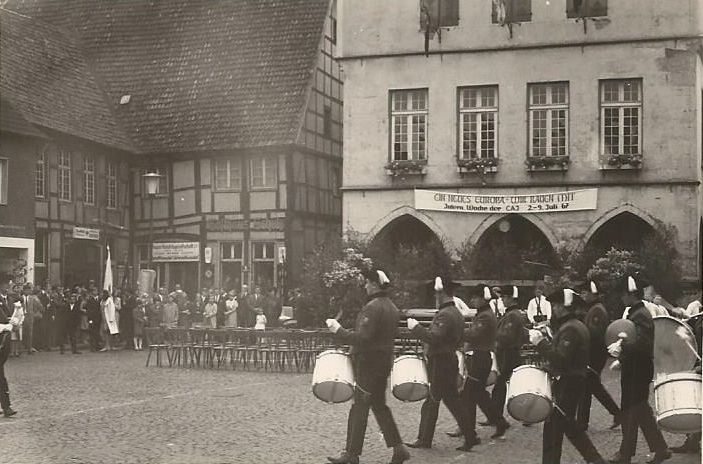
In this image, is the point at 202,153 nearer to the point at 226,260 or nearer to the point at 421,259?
the point at 226,260

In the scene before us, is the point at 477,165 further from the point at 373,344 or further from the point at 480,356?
the point at 373,344

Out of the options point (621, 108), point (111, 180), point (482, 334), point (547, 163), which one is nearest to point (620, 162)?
point (621, 108)

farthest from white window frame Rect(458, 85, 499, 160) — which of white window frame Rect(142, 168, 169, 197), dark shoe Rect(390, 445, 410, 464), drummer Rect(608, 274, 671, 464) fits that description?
dark shoe Rect(390, 445, 410, 464)

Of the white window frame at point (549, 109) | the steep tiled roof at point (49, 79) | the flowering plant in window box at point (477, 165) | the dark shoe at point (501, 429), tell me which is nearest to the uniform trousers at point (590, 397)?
the dark shoe at point (501, 429)

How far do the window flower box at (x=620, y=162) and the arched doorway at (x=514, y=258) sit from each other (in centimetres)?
201

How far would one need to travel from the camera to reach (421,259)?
17.5 metres

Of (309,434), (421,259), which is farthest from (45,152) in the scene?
(309,434)

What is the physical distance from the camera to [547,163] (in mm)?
17781

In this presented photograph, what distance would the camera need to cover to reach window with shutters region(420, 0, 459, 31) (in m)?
18.7

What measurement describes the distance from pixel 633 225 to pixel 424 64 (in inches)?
200

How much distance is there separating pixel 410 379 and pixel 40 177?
13.8m

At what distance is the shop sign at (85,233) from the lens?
1805 centimetres

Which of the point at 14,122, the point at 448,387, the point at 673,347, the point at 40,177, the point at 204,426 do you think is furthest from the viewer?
the point at 40,177

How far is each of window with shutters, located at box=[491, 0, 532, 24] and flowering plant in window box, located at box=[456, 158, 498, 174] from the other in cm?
264
